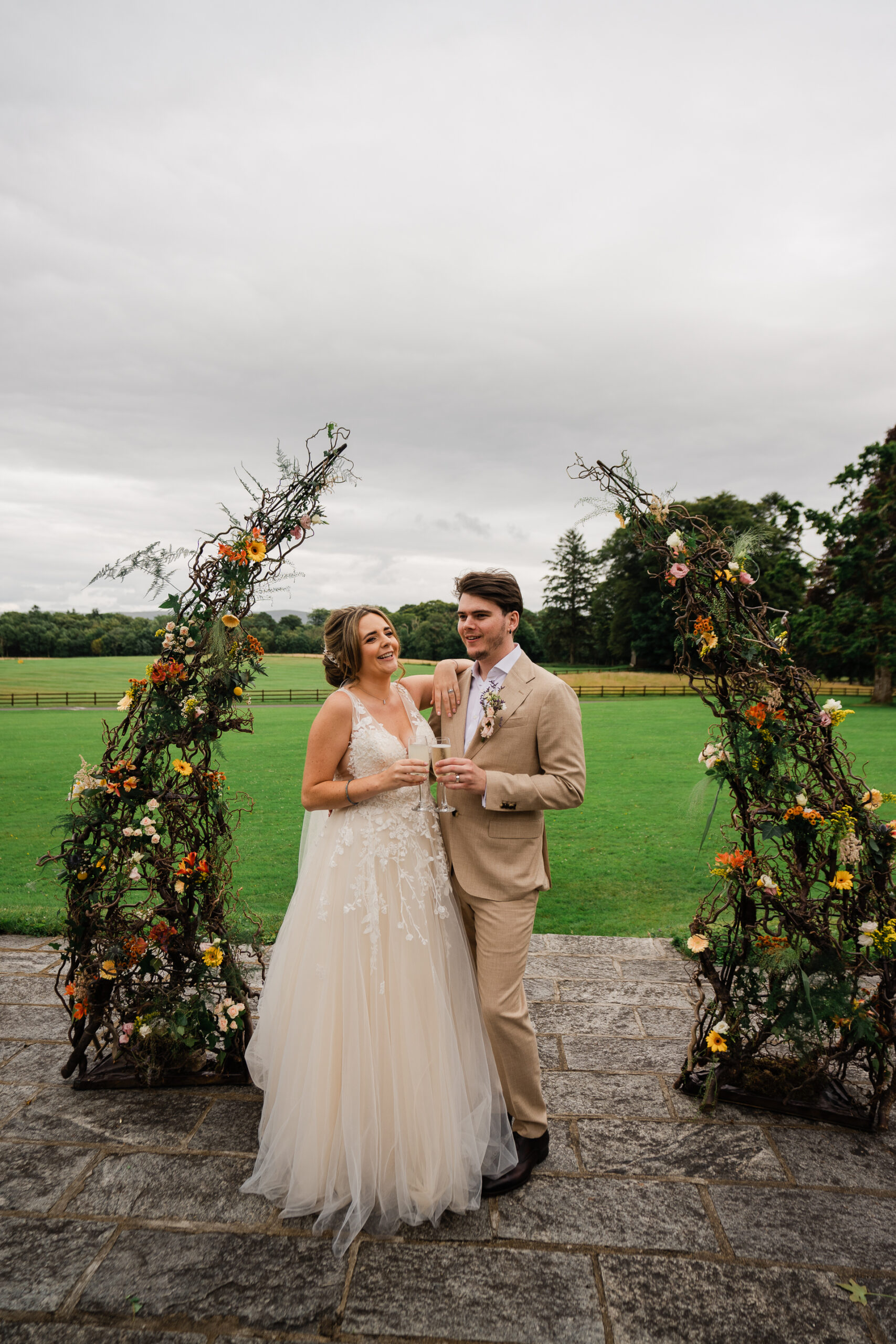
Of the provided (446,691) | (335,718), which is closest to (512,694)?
(446,691)

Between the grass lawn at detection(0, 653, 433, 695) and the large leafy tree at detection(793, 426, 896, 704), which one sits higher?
the large leafy tree at detection(793, 426, 896, 704)

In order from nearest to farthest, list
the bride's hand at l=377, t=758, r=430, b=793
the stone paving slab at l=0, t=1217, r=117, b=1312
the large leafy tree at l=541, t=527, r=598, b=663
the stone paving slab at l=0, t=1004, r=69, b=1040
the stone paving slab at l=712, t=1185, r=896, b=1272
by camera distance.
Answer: the stone paving slab at l=0, t=1217, r=117, b=1312
the stone paving slab at l=712, t=1185, r=896, b=1272
the bride's hand at l=377, t=758, r=430, b=793
the stone paving slab at l=0, t=1004, r=69, b=1040
the large leafy tree at l=541, t=527, r=598, b=663

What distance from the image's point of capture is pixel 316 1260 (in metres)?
2.70

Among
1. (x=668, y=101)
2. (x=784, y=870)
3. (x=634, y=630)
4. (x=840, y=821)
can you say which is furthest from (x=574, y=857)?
(x=634, y=630)

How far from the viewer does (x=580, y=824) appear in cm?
1083

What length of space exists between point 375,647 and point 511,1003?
171 cm

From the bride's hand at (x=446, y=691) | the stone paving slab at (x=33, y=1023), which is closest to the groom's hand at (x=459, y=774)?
the bride's hand at (x=446, y=691)

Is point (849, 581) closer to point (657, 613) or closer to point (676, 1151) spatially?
point (657, 613)

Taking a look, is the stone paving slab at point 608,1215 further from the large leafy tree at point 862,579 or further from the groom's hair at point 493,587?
the large leafy tree at point 862,579

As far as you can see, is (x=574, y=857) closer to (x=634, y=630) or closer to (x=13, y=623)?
(x=634, y=630)

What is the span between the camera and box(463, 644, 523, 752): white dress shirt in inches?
133

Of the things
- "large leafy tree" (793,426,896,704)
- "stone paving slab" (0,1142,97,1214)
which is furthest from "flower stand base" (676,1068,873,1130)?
"large leafy tree" (793,426,896,704)

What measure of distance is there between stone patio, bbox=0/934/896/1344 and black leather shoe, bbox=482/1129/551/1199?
0.19 feet

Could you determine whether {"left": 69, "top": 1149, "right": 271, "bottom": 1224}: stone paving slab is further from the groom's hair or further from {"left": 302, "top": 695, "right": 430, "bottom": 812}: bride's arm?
the groom's hair
